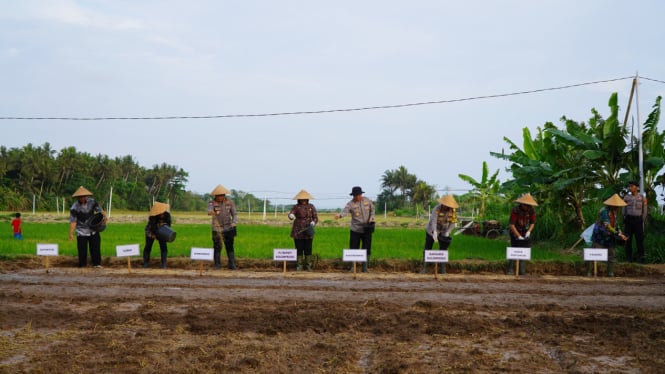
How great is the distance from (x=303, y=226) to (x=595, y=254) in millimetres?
6060

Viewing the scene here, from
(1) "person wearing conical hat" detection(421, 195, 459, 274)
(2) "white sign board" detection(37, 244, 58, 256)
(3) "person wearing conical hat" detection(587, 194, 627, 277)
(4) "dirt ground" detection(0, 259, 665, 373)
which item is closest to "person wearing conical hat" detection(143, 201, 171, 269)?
(4) "dirt ground" detection(0, 259, 665, 373)

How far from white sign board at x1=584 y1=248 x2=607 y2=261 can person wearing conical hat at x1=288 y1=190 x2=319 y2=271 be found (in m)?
5.58

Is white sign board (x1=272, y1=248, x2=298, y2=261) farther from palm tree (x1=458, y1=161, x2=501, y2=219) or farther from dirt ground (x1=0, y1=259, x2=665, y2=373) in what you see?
palm tree (x1=458, y1=161, x2=501, y2=219)

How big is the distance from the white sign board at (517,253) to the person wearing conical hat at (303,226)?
401 cm

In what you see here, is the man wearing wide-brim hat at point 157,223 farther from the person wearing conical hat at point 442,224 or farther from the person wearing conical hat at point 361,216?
the person wearing conical hat at point 442,224

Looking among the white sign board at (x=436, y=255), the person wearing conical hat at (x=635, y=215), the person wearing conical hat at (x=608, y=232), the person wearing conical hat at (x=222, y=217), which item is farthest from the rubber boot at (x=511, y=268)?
the person wearing conical hat at (x=222, y=217)

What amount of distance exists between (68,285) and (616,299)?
9.25m

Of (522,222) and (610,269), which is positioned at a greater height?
(522,222)

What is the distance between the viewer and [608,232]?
1276cm

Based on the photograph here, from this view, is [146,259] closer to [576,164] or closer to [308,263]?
[308,263]

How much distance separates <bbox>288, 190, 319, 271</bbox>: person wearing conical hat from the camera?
42.4 ft

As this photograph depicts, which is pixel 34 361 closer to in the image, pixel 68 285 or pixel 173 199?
pixel 68 285

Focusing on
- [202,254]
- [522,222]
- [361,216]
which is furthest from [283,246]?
[522,222]

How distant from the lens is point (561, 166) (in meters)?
17.3
